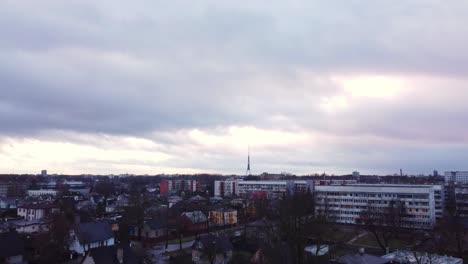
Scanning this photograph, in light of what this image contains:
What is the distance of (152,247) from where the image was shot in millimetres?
46562

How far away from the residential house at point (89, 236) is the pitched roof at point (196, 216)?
15.1 metres

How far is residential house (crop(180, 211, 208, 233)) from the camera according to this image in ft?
187

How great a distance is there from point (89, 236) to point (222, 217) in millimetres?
26282

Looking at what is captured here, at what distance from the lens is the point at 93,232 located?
43.2 metres

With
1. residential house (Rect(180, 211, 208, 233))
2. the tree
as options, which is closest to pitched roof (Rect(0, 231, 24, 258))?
the tree

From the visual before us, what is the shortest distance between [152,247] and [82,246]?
795cm

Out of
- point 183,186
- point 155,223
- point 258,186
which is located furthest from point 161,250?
point 183,186

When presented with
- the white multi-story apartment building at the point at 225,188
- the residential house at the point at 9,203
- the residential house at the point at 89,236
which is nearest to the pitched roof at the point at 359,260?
the residential house at the point at 89,236

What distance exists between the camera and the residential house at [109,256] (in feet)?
103

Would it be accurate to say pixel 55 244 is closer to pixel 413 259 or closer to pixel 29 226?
pixel 29 226

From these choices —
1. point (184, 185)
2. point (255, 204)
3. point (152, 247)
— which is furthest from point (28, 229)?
point (184, 185)

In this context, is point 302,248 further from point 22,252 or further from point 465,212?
point 465,212

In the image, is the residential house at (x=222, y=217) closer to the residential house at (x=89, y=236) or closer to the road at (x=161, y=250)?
the road at (x=161, y=250)

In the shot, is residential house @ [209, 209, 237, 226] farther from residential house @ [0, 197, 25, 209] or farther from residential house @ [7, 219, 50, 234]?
residential house @ [0, 197, 25, 209]
